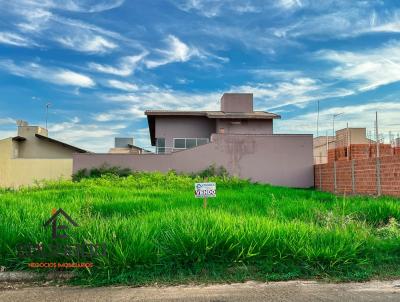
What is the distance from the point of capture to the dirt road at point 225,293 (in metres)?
4.41

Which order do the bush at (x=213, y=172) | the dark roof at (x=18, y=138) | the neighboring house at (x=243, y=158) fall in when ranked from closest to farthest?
the bush at (x=213, y=172) < the neighboring house at (x=243, y=158) < the dark roof at (x=18, y=138)

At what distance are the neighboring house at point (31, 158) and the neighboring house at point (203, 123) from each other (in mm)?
7711

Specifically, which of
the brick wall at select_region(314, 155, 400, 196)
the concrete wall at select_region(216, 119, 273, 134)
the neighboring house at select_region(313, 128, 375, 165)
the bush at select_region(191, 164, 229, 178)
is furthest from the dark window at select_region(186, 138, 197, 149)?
the brick wall at select_region(314, 155, 400, 196)

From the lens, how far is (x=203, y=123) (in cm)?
3234

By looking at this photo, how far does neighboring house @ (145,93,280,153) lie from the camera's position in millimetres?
31109

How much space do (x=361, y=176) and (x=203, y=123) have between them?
15.8 metres

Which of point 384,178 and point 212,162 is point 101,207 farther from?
point 212,162

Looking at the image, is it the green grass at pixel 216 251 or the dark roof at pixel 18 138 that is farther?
the dark roof at pixel 18 138

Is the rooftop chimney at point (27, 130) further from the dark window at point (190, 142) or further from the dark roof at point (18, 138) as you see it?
the dark window at point (190, 142)

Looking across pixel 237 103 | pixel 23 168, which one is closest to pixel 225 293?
pixel 237 103

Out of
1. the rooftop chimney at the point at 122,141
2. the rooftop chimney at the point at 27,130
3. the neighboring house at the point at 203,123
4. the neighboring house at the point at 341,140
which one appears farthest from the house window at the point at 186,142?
the rooftop chimney at the point at 122,141

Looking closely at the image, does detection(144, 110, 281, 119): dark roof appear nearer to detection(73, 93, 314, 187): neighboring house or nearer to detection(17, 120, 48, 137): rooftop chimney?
detection(73, 93, 314, 187): neighboring house

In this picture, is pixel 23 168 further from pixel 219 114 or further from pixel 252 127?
pixel 252 127

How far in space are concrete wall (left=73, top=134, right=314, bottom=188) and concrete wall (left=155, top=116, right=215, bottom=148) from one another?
5.31m
